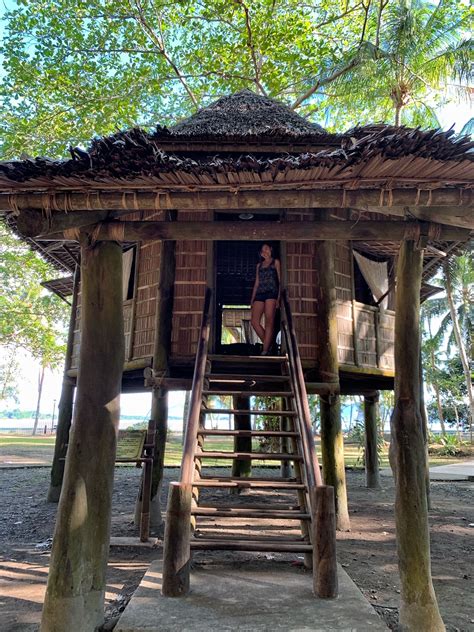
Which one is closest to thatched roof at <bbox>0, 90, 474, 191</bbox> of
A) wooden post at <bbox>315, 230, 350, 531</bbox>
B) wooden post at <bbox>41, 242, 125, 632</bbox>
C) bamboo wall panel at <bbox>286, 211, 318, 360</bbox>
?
wooden post at <bbox>41, 242, 125, 632</bbox>

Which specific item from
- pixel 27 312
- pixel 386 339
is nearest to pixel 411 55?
pixel 386 339

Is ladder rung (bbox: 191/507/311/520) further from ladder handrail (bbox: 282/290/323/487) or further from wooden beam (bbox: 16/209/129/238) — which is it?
wooden beam (bbox: 16/209/129/238)

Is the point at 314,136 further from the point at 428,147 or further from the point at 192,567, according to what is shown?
the point at 192,567

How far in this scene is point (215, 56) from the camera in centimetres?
1588

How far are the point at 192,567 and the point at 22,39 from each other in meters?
16.2

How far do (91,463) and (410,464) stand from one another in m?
2.46

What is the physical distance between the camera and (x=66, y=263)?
9938 millimetres

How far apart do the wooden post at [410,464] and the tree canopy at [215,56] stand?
12.2 metres

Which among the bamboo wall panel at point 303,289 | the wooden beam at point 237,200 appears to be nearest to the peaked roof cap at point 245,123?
the bamboo wall panel at point 303,289

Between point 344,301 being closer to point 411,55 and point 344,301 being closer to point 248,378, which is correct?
point 248,378

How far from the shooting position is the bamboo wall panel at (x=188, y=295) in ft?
23.2

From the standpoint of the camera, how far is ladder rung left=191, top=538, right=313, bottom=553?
3.98m

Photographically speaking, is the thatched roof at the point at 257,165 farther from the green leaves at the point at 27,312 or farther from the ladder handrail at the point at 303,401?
the green leaves at the point at 27,312

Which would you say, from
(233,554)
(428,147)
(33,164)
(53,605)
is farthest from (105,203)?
(233,554)
